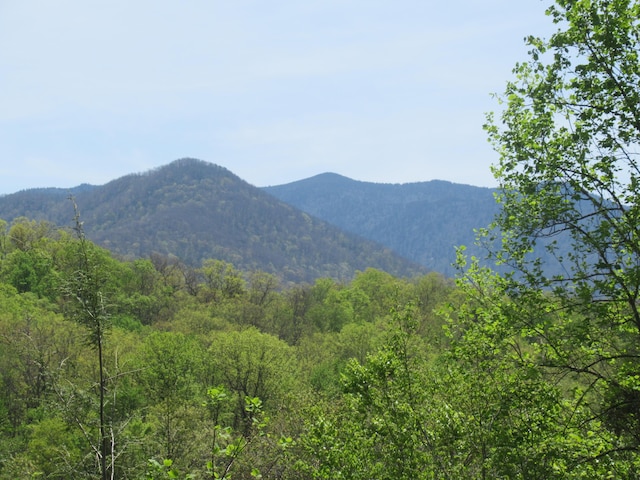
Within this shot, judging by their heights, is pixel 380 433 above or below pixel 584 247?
below

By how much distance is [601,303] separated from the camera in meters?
8.83

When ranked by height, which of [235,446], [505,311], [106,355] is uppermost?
[505,311]

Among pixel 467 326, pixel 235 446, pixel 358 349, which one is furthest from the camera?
pixel 358 349

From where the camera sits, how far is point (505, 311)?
9.27m

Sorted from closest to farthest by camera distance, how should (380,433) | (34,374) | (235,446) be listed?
1. (235,446)
2. (380,433)
3. (34,374)

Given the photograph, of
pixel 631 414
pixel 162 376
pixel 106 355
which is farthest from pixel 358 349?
pixel 631 414

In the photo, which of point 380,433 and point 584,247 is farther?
point 380,433

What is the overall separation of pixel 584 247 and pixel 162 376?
1460 inches

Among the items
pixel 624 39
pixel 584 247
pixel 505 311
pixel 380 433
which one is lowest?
pixel 380 433

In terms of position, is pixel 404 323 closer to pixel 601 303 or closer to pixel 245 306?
pixel 601 303

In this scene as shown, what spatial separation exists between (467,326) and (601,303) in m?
4.03

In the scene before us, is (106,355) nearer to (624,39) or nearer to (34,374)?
(34,374)

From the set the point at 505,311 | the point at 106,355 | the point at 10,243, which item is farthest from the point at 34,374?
the point at 10,243

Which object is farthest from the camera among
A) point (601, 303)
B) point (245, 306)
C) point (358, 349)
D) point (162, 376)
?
point (245, 306)
